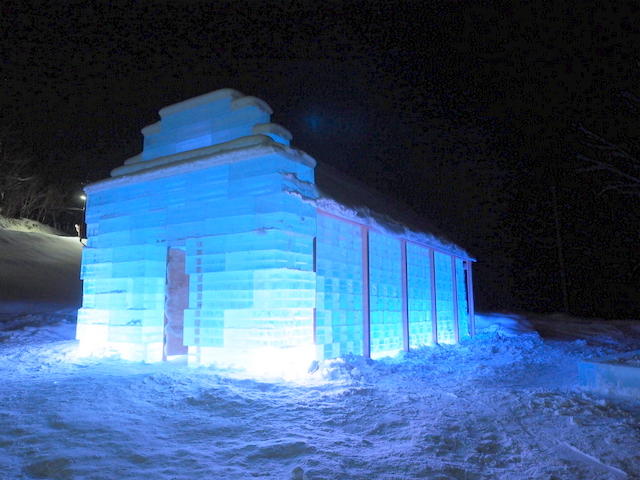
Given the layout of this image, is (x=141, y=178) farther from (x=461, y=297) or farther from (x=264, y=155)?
(x=461, y=297)

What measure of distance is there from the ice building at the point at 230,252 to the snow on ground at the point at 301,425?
3.01 ft

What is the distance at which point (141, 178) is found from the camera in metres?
9.72

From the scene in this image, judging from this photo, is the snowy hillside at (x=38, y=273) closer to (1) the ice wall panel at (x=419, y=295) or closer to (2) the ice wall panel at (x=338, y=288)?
(2) the ice wall panel at (x=338, y=288)

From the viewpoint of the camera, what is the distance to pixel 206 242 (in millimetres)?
8625

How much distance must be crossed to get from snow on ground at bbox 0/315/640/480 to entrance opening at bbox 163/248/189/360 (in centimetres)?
174

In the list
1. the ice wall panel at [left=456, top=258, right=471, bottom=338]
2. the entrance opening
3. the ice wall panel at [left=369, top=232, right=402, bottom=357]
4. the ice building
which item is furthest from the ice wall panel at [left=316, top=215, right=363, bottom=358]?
the ice wall panel at [left=456, top=258, right=471, bottom=338]

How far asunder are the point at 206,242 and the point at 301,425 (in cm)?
461

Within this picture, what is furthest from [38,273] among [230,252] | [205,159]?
[230,252]

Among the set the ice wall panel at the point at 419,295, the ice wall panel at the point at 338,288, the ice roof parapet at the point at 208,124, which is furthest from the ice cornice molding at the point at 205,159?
the ice wall panel at the point at 419,295

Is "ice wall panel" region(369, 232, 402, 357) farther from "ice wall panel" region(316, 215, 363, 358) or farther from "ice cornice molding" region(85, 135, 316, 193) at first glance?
"ice cornice molding" region(85, 135, 316, 193)

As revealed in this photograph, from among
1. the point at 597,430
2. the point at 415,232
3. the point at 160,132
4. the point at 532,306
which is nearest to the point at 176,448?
the point at 597,430

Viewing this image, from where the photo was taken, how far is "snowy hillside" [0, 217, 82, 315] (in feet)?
55.4

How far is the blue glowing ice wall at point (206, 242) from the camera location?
26.0ft

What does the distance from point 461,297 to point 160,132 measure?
41.3 feet
